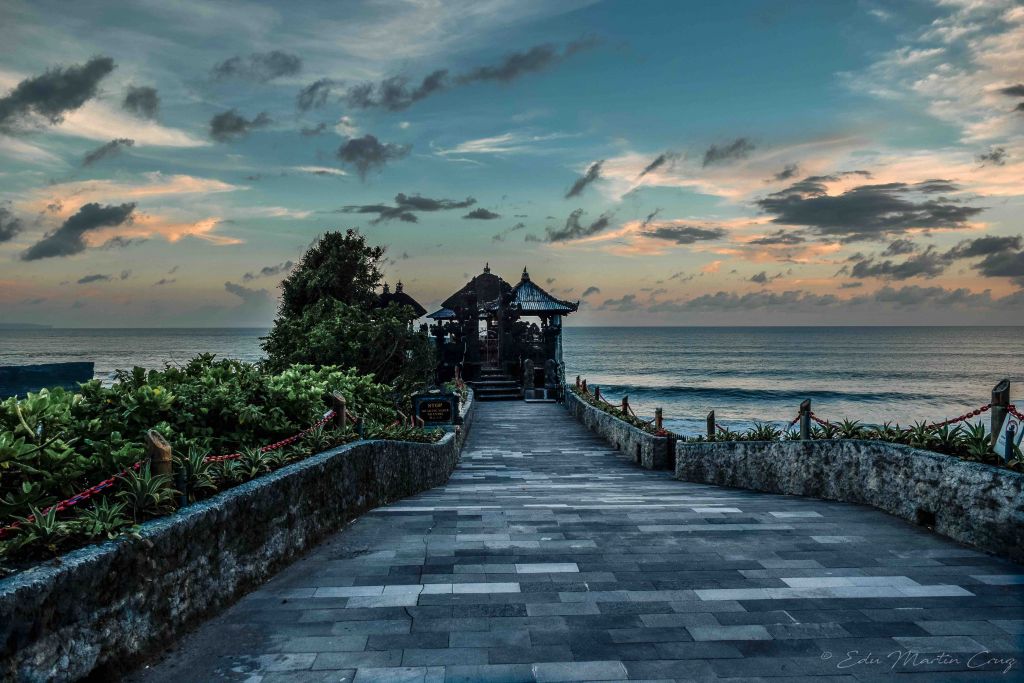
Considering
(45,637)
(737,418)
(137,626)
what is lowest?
(737,418)

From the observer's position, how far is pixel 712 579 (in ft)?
17.7

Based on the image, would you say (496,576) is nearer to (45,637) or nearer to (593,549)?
(593,549)

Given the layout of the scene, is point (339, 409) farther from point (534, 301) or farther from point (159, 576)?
point (534, 301)

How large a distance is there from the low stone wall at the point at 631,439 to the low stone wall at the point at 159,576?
959 centimetres

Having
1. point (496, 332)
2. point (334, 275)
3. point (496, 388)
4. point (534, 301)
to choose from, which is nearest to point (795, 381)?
point (534, 301)

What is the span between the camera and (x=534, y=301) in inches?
1533

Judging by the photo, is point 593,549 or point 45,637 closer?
point 45,637

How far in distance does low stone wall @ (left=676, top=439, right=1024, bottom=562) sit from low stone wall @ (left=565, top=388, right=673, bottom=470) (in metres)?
2.38

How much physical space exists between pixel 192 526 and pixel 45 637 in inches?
51.8

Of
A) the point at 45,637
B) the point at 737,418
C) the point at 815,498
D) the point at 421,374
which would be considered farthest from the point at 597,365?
the point at 45,637

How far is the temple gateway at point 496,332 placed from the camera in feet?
121

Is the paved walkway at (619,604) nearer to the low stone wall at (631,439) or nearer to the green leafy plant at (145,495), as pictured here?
the green leafy plant at (145,495)

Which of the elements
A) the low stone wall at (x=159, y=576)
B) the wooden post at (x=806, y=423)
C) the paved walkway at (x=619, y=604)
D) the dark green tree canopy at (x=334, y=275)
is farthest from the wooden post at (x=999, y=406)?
the dark green tree canopy at (x=334, y=275)
